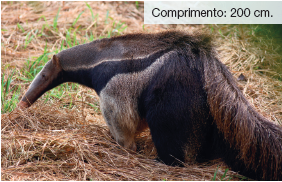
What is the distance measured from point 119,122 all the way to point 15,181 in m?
1.36

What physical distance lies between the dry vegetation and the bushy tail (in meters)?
0.26

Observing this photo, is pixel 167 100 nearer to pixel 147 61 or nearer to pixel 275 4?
pixel 147 61

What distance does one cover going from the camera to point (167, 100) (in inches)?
138

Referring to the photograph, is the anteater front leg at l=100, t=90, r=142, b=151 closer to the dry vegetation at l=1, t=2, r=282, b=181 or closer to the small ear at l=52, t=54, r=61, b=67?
the dry vegetation at l=1, t=2, r=282, b=181

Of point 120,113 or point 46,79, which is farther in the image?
point 46,79

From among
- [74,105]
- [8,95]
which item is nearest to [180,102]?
[74,105]

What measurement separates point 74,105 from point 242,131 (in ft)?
10.8

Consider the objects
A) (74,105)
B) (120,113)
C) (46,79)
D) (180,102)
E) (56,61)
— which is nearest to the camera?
(180,102)

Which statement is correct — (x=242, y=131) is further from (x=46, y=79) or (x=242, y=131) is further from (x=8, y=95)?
(x=8, y=95)

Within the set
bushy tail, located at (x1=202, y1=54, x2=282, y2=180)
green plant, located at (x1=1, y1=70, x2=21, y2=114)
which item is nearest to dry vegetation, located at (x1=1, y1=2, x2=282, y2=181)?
green plant, located at (x1=1, y1=70, x2=21, y2=114)

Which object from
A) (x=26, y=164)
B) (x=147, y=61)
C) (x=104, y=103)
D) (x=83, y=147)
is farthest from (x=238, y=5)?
(x=26, y=164)

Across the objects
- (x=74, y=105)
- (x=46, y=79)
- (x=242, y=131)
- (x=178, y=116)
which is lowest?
(x=242, y=131)

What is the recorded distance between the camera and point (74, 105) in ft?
18.5

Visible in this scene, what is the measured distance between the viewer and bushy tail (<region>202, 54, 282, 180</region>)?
3.14 meters
